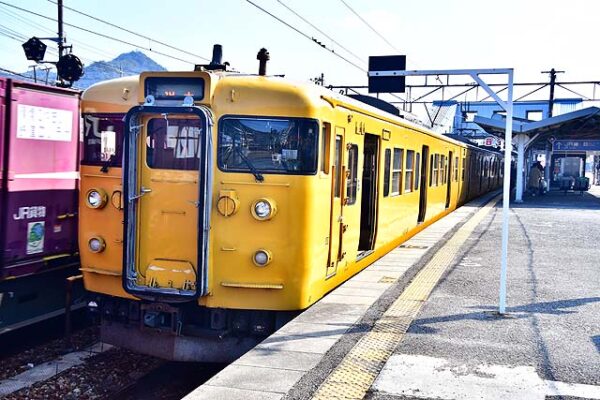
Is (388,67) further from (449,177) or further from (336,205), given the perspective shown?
(336,205)

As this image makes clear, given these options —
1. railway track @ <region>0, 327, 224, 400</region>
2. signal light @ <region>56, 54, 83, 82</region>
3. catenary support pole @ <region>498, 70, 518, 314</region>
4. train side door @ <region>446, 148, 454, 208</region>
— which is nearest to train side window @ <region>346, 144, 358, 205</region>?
catenary support pole @ <region>498, 70, 518, 314</region>

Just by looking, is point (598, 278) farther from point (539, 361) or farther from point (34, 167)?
point (34, 167)

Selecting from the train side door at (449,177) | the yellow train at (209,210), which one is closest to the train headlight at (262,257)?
the yellow train at (209,210)

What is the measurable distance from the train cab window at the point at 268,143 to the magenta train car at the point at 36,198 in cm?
260

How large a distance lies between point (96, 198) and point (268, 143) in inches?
73.9

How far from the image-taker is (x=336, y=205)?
23.2 feet

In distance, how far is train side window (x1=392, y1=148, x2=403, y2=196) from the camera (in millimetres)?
10586

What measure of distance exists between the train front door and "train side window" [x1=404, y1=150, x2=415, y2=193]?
20.8 feet

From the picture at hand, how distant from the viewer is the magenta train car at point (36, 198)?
22.6 ft

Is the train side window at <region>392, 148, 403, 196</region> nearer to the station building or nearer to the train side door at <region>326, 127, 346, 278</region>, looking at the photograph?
the train side door at <region>326, 127, 346, 278</region>

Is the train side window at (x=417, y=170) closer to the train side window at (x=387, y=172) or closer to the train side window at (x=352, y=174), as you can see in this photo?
the train side window at (x=387, y=172)

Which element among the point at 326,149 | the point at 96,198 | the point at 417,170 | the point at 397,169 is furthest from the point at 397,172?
the point at 96,198

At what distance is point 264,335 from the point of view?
246 inches

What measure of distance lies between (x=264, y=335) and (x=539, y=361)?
8.47ft
